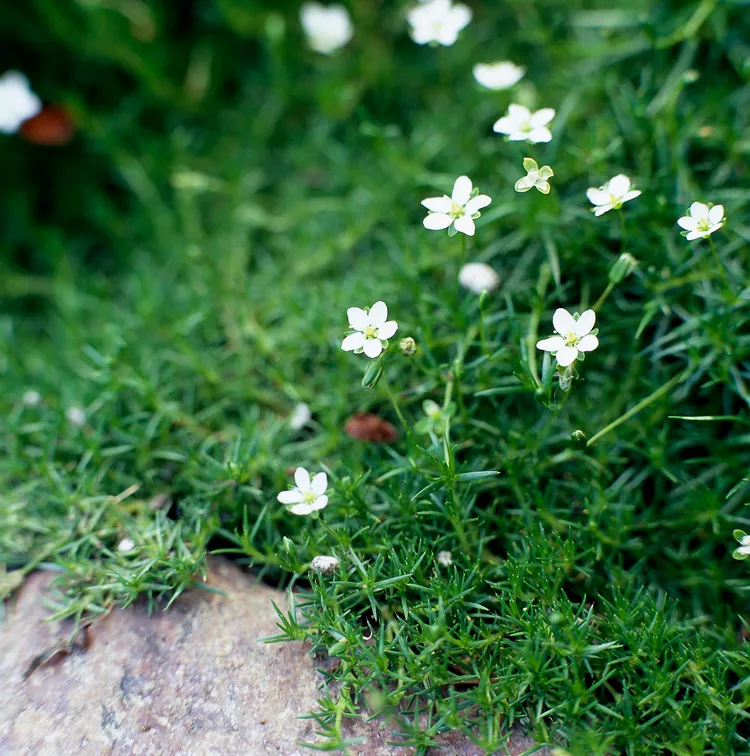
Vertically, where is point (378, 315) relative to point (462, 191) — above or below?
below

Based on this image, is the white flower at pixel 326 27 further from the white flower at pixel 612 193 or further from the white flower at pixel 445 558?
the white flower at pixel 445 558

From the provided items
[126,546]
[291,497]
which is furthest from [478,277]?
[126,546]

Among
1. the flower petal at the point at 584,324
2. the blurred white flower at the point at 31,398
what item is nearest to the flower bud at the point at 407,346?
the flower petal at the point at 584,324

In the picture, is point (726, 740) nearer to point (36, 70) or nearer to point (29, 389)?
point (29, 389)

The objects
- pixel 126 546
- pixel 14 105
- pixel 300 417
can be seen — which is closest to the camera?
pixel 126 546

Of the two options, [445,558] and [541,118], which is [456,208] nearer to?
[541,118]

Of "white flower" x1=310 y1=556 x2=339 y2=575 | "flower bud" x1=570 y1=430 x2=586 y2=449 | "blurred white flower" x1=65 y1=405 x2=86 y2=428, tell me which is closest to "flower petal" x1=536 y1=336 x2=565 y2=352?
"flower bud" x1=570 y1=430 x2=586 y2=449
